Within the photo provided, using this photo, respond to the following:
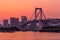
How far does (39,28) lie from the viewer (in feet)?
346

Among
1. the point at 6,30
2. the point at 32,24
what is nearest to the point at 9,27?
the point at 6,30

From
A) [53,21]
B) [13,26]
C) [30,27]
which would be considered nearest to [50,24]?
[53,21]

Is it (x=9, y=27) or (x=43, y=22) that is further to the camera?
(x=9, y=27)

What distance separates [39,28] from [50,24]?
3.65 m

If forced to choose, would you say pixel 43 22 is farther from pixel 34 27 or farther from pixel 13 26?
pixel 13 26

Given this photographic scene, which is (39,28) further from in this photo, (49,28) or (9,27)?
(9,27)

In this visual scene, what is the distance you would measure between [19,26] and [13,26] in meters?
2.04

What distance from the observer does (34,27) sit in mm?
106812

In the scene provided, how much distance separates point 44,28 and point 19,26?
11813mm

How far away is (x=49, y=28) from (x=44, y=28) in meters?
1.94

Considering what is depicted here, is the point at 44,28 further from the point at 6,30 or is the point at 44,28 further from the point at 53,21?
the point at 6,30

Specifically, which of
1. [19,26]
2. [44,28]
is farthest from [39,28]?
[19,26]

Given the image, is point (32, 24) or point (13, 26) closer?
point (32, 24)

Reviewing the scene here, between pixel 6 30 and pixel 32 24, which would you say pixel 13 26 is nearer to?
pixel 6 30
